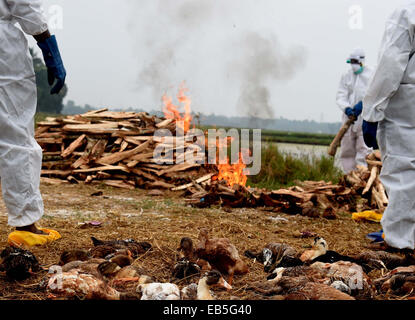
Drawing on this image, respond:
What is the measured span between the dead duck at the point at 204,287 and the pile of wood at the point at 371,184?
3.76m

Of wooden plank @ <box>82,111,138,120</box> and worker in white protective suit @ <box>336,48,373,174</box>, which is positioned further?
worker in white protective suit @ <box>336,48,373,174</box>

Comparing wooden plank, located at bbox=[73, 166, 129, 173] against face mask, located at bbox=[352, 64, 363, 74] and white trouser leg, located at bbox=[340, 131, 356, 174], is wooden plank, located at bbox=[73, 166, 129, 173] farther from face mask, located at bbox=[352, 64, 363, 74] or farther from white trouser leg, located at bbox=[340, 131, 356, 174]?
face mask, located at bbox=[352, 64, 363, 74]

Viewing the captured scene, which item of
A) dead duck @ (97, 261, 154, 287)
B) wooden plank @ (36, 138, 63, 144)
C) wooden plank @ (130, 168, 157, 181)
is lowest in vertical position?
wooden plank @ (130, 168, 157, 181)

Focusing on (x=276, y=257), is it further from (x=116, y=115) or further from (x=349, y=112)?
(x=116, y=115)

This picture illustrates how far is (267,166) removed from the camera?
9.64 m

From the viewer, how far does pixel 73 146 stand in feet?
29.2

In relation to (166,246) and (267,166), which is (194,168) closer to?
(267,166)

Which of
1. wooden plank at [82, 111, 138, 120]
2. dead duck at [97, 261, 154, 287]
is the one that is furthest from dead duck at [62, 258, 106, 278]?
wooden plank at [82, 111, 138, 120]

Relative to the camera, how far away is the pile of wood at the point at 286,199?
592 centimetres

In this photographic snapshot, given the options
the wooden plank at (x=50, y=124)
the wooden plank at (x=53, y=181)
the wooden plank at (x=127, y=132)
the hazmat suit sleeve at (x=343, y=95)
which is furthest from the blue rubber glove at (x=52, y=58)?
the hazmat suit sleeve at (x=343, y=95)

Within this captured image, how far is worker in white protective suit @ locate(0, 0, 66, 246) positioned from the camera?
3371 millimetres

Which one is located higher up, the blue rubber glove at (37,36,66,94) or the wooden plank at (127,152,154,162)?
the blue rubber glove at (37,36,66,94)

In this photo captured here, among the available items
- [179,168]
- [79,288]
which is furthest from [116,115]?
[79,288]

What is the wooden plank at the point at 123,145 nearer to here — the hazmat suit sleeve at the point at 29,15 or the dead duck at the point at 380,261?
the hazmat suit sleeve at the point at 29,15
